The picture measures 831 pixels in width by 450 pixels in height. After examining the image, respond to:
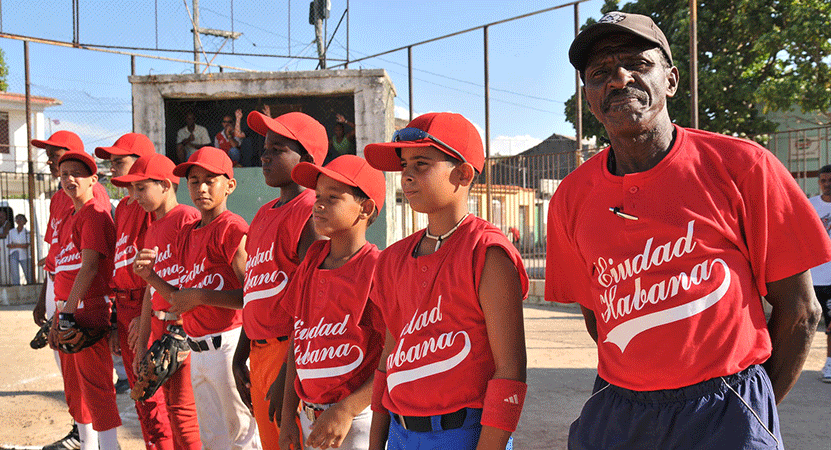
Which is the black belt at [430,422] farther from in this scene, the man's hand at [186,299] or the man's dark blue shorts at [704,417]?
the man's hand at [186,299]

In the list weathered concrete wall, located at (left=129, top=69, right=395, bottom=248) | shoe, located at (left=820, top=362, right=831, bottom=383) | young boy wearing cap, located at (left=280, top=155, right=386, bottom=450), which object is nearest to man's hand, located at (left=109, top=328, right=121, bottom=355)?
young boy wearing cap, located at (left=280, top=155, right=386, bottom=450)

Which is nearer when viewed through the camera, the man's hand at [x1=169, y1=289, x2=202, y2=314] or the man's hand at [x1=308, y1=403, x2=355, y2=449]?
the man's hand at [x1=308, y1=403, x2=355, y2=449]

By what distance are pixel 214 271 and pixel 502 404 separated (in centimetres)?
221

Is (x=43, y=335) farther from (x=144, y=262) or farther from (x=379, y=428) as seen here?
(x=379, y=428)

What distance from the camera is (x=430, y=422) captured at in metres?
2.02

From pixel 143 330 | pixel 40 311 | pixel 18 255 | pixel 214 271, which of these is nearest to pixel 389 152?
pixel 214 271

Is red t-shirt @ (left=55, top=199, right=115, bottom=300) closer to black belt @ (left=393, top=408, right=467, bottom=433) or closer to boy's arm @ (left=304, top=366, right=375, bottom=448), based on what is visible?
boy's arm @ (left=304, top=366, right=375, bottom=448)

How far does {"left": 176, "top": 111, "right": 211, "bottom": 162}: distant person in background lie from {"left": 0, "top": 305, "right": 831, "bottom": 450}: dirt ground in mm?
3981

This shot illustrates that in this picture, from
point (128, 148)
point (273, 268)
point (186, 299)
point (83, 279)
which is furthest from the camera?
point (128, 148)

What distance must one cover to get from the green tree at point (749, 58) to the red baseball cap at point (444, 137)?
14.7m

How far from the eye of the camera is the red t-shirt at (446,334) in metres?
2.00

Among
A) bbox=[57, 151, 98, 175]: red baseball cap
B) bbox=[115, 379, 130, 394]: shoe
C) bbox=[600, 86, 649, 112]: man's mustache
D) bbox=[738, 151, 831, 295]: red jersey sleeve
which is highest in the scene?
bbox=[57, 151, 98, 175]: red baseball cap

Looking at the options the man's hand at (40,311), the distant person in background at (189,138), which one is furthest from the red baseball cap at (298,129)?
the distant person in background at (189,138)

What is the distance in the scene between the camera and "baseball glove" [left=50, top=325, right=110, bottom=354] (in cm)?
421
